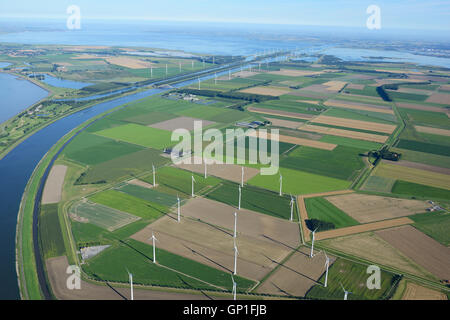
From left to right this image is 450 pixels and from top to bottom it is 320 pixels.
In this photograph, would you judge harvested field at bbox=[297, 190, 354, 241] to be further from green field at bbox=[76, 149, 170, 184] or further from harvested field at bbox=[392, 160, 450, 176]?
green field at bbox=[76, 149, 170, 184]

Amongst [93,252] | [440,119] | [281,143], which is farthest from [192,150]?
[440,119]

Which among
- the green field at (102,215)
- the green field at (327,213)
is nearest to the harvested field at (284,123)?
the green field at (327,213)

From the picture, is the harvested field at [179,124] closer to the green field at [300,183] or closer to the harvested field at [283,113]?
the harvested field at [283,113]

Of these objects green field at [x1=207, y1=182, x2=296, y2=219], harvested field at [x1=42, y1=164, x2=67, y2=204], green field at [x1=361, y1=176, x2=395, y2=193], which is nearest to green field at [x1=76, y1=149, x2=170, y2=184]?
harvested field at [x1=42, y1=164, x2=67, y2=204]

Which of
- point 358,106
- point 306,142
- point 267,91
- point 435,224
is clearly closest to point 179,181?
point 306,142

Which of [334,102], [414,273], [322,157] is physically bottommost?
[414,273]

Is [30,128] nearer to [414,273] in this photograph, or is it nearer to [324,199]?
[324,199]
